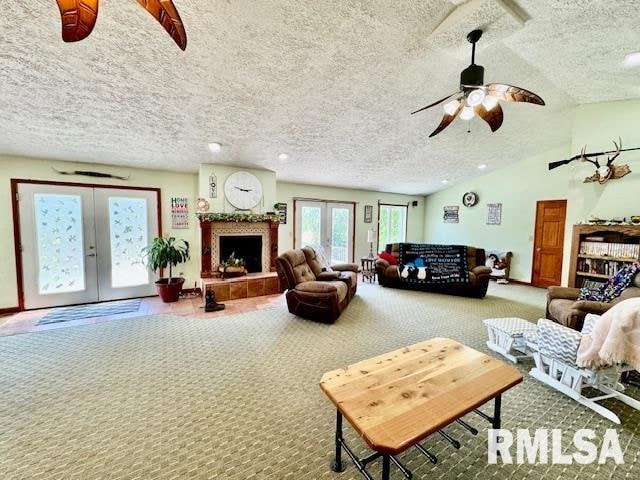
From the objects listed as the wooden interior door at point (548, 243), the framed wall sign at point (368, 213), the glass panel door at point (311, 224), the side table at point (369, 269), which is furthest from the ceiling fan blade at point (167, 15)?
the wooden interior door at point (548, 243)

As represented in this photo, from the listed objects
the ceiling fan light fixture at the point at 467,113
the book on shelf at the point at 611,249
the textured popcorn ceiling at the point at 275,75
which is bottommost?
the book on shelf at the point at 611,249

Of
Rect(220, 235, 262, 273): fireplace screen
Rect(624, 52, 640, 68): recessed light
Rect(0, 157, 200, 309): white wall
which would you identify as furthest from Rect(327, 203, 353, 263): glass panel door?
Rect(624, 52, 640, 68): recessed light

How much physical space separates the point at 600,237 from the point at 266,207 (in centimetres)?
528

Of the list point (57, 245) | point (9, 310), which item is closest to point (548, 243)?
point (57, 245)

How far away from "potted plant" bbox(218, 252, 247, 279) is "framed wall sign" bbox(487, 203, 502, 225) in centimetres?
598

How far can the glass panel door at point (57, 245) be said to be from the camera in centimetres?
388

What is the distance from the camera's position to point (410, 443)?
109cm

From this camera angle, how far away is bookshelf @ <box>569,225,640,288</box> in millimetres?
3570

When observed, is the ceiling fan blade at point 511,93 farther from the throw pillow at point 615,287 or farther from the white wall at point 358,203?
the white wall at point 358,203

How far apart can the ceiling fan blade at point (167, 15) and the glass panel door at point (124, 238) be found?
413 cm

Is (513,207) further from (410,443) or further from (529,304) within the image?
(410,443)

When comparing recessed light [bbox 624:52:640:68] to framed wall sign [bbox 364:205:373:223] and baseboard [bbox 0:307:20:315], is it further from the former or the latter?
baseboard [bbox 0:307:20:315]

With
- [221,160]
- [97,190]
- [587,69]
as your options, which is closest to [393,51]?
[587,69]

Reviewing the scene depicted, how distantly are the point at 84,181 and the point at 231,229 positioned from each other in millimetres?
2294
